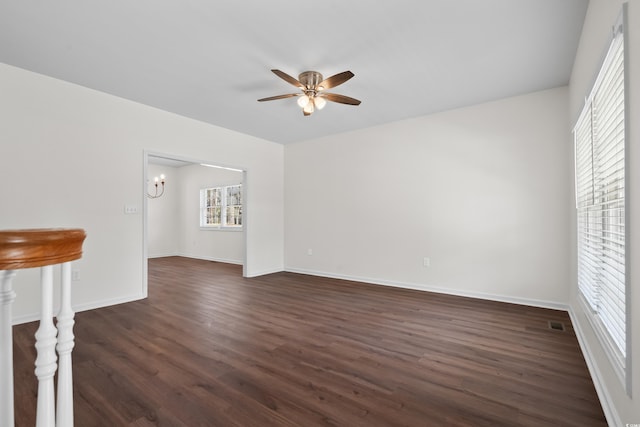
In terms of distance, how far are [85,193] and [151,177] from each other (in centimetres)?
498

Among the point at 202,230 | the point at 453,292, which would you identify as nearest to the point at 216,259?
the point at 202,230

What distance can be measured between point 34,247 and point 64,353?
0.29 metres

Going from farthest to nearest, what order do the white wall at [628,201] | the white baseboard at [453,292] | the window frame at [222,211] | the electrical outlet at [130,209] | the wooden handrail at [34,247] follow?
the window frame at [222,211] → the electrical outlet at [130,209] → the white baseboard at [453,292] → the white wall at [628,201] → the wooden handrail at [34,247]

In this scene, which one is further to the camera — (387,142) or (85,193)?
(387,142)

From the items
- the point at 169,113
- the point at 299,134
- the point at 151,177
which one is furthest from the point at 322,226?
the point at 151,177

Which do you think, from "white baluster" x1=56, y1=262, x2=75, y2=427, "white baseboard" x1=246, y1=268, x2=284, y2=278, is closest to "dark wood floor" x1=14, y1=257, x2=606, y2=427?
"white baluster" x1=56, y1=262, x2=75, y2=427

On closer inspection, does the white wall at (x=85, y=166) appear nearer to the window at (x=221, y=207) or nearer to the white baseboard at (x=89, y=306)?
the white baseboard at (x=89, y=306)

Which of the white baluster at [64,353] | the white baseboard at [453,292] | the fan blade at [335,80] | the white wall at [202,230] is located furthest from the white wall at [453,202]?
the white baluster at [64,353]

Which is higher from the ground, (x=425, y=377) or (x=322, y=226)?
(x=322, y=226)

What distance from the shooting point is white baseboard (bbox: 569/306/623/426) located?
161 cm

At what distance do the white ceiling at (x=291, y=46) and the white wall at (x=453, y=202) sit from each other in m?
0.52

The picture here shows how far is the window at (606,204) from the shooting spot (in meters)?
1.60

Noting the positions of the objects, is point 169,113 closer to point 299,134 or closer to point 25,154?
point 25,154

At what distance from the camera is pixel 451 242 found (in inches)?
171
